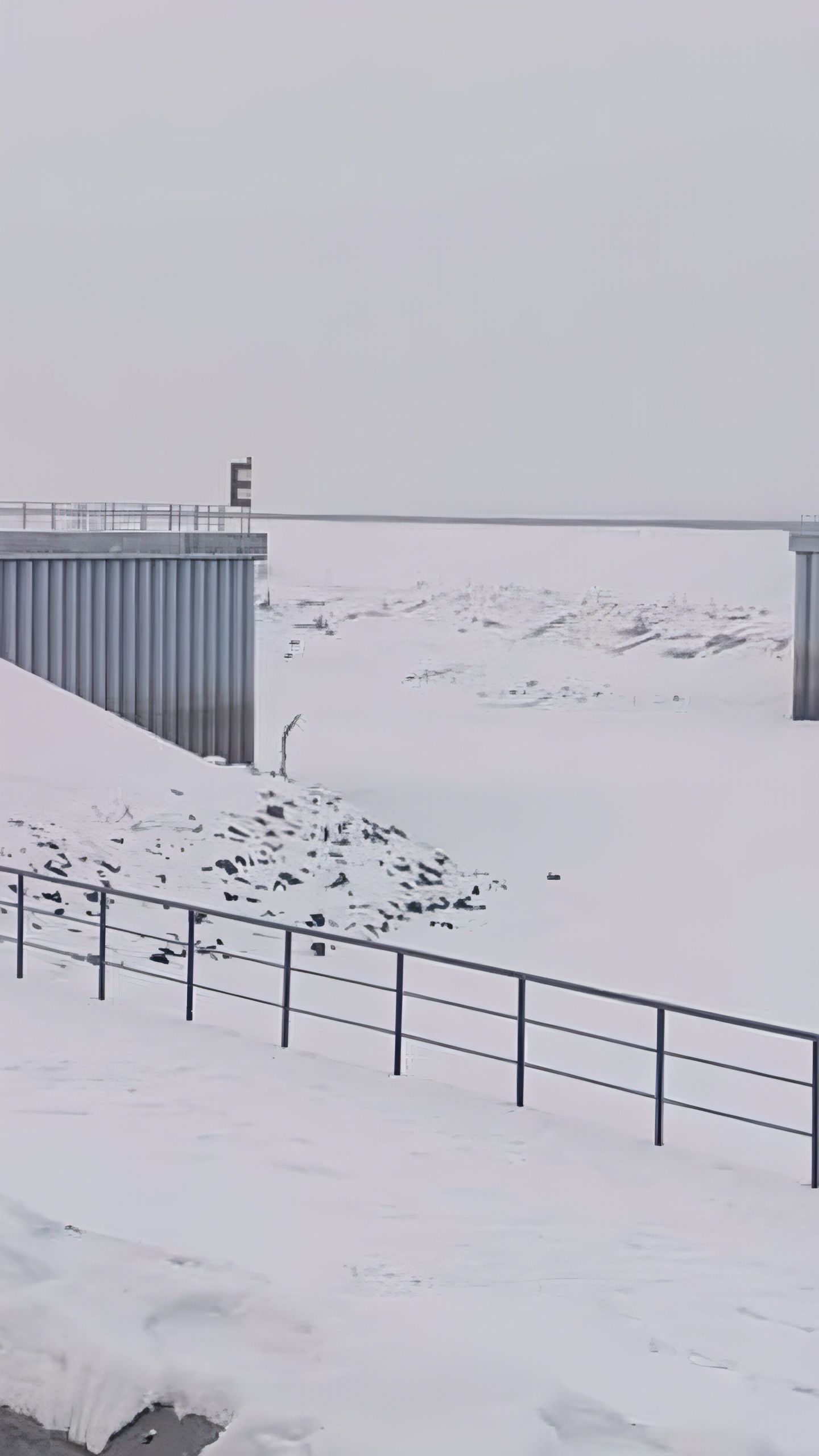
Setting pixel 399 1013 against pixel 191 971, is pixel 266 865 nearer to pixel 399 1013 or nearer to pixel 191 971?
pixel 191 971

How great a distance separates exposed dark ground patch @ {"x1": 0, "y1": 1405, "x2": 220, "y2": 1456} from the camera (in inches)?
244

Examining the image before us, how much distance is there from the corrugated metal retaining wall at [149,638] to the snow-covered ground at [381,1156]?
2275 mm

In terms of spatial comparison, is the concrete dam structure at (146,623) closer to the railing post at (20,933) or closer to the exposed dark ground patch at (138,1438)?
the railing post at (20,933)

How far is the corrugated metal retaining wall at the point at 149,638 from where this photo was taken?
29.5 m

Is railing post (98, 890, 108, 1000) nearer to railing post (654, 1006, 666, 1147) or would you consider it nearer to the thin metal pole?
railing post (654, 1006, 666, 1147)

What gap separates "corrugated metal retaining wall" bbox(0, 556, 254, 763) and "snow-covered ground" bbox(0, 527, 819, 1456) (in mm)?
2275

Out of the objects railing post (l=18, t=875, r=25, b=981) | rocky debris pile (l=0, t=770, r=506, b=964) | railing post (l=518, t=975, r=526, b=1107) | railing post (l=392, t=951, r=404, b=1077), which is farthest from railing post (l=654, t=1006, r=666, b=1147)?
rocky debris pile (l=0, t=770, r=506, b=964)

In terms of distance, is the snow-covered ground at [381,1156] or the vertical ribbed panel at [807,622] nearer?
the snow-covered ground at [381,1156]

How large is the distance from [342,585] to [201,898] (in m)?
76.6

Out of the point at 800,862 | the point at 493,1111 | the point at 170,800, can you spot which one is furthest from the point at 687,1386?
the point at 800,862

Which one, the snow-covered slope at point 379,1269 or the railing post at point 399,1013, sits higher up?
the railing post at point 399,1013

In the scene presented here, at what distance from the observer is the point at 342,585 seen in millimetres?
97625

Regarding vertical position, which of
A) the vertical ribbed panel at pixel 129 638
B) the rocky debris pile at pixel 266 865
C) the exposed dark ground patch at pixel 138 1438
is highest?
the vertical ribbed panel at pixel 129 638

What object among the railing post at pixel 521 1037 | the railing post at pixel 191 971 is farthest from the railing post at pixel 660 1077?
the railing post at pixel 191 971
